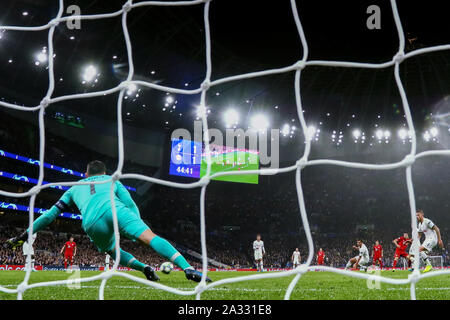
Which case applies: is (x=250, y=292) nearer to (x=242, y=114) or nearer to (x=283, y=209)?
(x=242, y=114)

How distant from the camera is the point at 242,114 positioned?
30.9 meters

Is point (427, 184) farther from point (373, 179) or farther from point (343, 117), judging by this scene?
point (343, 117)

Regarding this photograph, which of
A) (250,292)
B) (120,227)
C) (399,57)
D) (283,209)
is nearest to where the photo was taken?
(399,57)

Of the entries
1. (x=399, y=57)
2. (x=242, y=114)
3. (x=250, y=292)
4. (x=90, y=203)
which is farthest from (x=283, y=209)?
(x=399, y=57)

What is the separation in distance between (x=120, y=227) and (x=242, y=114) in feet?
89.6

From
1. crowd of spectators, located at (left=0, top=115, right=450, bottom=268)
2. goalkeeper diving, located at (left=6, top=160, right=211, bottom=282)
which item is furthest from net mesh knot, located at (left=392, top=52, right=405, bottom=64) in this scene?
crowd of spectators, located at (left=0, top=115, right=450, bottom=268)

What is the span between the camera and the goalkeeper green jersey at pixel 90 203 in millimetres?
3938

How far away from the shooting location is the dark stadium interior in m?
21.5

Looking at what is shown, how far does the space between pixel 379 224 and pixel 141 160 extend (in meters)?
18.9

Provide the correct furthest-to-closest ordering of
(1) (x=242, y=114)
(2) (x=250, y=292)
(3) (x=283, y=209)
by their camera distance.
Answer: (3) (x=283, y=209), (1) (x=242, y=114), (2) (x=250, y=292)

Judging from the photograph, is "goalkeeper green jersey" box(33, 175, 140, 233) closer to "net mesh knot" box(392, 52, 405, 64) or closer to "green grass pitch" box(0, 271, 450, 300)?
"green grass pitch" box(0, 271, 450, 300)

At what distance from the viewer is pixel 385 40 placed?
74.7ft

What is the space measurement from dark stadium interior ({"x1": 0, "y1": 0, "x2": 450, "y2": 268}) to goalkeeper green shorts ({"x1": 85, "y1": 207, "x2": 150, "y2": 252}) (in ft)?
56.8

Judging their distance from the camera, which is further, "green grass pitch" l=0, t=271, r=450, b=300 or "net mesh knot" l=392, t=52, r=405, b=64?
"green grass pitch" l=0, t=271, r=450, b=300
